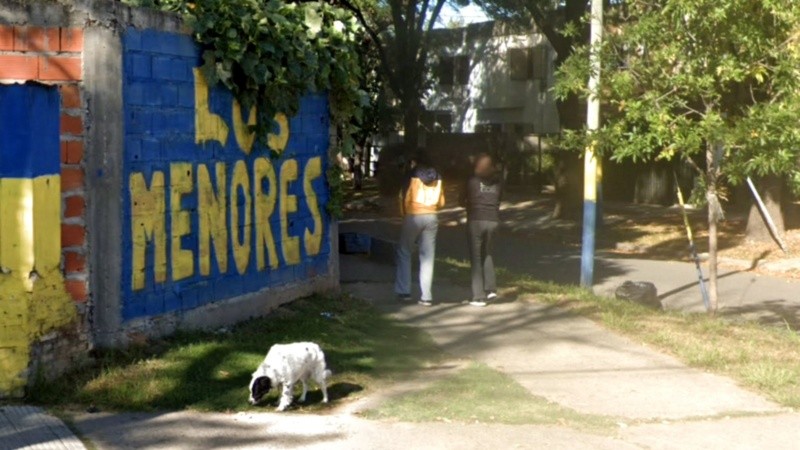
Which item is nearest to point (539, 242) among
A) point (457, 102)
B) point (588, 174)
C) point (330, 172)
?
point (588, 174)

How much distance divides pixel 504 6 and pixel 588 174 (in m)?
17.1

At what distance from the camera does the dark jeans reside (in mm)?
12763

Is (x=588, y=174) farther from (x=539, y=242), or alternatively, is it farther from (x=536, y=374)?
(x=539, y=242)

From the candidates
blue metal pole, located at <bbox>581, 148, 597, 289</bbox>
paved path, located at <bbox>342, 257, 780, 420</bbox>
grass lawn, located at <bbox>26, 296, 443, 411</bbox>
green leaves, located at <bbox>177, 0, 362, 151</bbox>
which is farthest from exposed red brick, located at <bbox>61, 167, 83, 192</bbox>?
blue metal pole, located at <bbox>581, 148, 597, 289</bbox>

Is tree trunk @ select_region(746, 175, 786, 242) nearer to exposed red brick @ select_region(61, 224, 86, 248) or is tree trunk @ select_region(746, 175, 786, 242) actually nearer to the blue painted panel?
exposed red brick @ select_region(61, 224, 86, 248)

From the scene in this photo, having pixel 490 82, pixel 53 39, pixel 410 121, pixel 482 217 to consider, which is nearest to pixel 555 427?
pixel 53 39

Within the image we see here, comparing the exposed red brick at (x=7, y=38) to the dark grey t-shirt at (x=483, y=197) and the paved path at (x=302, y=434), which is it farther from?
the dark grey t-shirt at (x=483, y=197)

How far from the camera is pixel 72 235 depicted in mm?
8125

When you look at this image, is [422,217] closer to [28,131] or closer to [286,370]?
[286,370]

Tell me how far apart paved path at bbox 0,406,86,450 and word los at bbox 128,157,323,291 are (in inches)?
69.0

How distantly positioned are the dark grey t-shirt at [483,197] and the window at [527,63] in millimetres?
35508

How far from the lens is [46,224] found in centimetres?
775

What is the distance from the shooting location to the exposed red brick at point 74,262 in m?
8.09

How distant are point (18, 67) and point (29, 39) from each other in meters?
0.20
